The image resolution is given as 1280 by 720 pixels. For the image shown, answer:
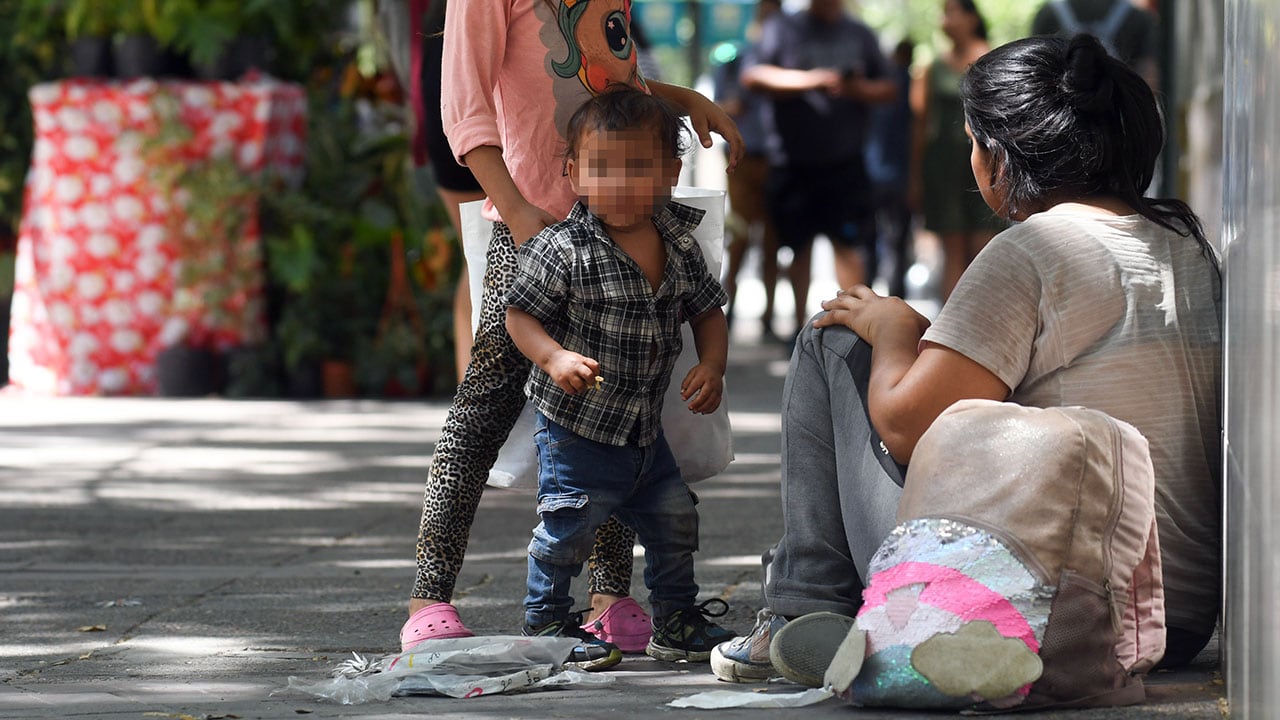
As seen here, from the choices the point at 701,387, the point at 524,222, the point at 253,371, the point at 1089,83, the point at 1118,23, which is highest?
the point at 1118,23

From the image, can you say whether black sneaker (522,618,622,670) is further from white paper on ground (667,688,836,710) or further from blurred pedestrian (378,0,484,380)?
blurred pedestrian (378,0,484,380)

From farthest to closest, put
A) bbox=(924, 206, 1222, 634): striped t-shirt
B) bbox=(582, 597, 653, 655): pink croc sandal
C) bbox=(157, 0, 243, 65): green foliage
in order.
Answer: bbox=(157, 0, 243, 65): green foliage
bbox=(582, 597, 653, 655): pink croc sandal
bbox=(924, 206, 1222, 634): striped t-shirt

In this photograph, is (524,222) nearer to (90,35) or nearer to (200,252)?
(200,252)

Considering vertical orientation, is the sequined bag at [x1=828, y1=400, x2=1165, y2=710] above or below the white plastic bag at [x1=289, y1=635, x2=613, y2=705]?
above

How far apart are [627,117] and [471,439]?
29.2 inches

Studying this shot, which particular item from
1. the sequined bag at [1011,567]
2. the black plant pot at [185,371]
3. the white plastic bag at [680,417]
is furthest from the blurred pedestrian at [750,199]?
the sequined bag at [1011,567]

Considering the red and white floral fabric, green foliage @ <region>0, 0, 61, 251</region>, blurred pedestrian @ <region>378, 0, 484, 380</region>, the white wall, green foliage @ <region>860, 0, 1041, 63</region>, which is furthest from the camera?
green foliage @ <region>860, 0, 1041, 63</region>

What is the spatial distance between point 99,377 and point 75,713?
19.4ft

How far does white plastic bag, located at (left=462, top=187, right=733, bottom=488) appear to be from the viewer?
372 cm

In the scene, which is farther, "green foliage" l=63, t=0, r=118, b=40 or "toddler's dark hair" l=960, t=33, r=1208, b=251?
"green foliage" l=63, t=0, r=118, b=40

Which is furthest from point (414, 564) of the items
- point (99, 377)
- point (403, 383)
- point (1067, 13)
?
point (1067, 13)

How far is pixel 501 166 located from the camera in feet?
11.5

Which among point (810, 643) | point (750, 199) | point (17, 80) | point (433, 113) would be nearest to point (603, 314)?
point (810, 643)

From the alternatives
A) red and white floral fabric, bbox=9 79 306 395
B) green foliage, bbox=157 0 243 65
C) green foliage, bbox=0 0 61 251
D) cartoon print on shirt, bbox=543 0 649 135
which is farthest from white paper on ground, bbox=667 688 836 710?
green foliage, bbox=0 0 61 251
